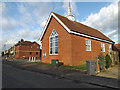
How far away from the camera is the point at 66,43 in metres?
12.8

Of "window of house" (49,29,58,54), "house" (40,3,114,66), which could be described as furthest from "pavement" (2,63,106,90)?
"window of house" (49,29,58,54)

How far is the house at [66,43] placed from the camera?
12.4 metres

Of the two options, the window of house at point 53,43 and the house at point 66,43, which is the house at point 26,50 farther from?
the window of house at point 53,43

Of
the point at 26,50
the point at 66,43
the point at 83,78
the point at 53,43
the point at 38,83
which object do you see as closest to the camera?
the point at 38,83

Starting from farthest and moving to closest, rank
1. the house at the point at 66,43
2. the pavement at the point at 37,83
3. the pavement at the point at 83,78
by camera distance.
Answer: the house at the point at 66,43 → the pavement at the point at 83,78 → the pavement at the point at 37,83

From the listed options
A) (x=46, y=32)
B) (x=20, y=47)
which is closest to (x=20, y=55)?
(x=20, y=47)

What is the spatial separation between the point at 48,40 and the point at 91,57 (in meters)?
7.78

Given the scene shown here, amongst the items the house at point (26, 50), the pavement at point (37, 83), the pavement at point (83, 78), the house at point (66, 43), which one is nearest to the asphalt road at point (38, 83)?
the pavement at point (37, 83)

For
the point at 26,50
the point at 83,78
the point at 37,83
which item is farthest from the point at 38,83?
the point at 26,50

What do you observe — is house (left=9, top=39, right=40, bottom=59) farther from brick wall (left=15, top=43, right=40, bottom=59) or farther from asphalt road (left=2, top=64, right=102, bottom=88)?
asphalt road (left=2, top=64, right=102, bottom=88)

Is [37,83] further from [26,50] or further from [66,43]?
[26,50]

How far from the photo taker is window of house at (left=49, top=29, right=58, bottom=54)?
14500 mm

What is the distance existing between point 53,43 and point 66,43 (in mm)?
2969

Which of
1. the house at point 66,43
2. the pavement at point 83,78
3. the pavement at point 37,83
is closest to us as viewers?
the pavement at point 37,83
